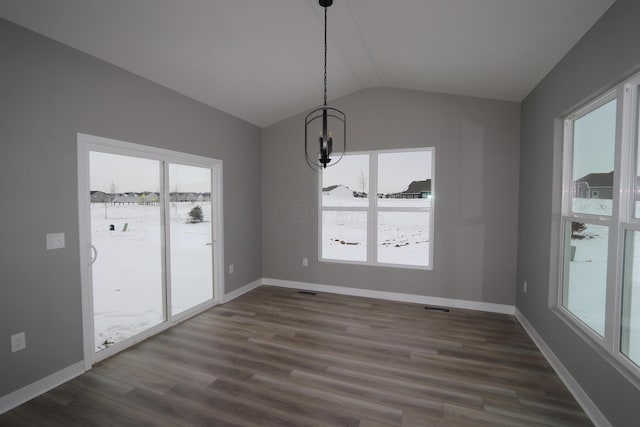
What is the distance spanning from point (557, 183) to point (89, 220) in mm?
4233

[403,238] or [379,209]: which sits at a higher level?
[379,209]

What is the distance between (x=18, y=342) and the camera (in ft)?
6.95

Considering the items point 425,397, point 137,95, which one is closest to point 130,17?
point 137,95

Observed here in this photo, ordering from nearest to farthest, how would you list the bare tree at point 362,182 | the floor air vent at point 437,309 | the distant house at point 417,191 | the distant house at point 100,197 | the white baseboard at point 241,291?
1. the distant house at point 100,197
2. the floor air vent at point 437,309
3. the distant house at point 417,191
4. the white baseboard at point 241,291
5. the bare tree at point 362,182

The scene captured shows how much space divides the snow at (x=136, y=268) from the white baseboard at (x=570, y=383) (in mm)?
3889

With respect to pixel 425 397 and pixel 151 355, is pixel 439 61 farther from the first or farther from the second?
pixel 151 355

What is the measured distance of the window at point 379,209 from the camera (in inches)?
165

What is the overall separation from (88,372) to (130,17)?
293 cm

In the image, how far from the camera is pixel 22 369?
2135mm

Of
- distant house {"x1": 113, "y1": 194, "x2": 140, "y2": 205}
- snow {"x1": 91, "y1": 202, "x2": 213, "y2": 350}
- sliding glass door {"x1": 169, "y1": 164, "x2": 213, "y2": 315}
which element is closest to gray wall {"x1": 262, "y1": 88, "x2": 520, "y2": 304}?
sliding glass door {"x1": 169, "y1": 164, "x2": 213, "y2": 315}

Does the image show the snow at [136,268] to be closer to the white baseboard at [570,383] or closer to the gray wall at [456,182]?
the gray wall at [456,182]

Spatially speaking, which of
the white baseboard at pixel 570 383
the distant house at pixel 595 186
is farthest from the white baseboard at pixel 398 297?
the distant house at pixel 595 186

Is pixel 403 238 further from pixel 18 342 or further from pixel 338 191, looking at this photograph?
pixel 18 342

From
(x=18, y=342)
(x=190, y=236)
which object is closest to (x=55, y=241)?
(x=18, y=342)
